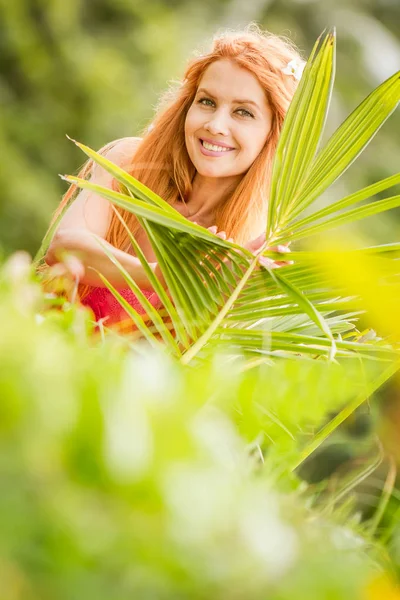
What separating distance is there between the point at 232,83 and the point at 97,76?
14.4 ft

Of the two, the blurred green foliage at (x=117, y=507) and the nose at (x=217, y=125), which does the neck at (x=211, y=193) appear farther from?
the blurred green foliage at (x=117, y=507)

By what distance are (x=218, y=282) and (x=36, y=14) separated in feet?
17.8

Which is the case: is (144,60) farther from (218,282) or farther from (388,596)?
(388,596)

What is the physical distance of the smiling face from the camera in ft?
3.71

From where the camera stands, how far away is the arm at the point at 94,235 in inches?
29.0

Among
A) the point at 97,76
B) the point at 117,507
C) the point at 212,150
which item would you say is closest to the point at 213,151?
the point at 212,150

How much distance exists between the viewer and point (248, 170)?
120 centimetres

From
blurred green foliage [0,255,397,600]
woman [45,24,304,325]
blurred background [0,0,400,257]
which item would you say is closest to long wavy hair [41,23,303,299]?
woman [45,24,304,325]

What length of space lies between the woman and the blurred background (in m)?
3.69

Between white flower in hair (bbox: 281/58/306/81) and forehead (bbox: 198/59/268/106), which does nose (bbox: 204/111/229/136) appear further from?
white flower in hair (bbox: 281/58/306/81)

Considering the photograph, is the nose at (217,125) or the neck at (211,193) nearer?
the nose at (217,125)

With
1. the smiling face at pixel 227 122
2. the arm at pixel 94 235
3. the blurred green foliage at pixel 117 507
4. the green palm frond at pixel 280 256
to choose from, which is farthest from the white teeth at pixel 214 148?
the blurred green foliage at pixel 117 507

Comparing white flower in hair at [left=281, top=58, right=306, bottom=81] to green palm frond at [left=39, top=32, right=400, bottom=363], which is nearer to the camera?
green palm frond at [left=39, top=32, right=400, bottom=363]

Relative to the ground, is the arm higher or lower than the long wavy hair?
lower
